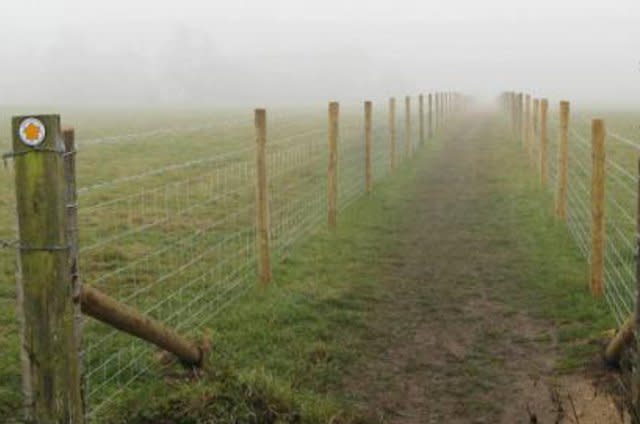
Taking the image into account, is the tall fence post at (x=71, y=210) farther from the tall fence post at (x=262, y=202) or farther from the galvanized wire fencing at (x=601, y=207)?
the tall fence post at (x=262, y=202)

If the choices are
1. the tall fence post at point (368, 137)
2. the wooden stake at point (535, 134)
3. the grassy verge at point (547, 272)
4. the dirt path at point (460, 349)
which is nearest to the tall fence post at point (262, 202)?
the dirt path at point (460, 349)

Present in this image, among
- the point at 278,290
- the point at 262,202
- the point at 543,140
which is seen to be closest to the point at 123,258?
the point at 262,202

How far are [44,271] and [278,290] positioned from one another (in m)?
4.92

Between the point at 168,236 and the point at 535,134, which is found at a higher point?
the point at 535,134

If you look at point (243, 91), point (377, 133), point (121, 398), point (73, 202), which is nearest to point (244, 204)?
point (121, 398)

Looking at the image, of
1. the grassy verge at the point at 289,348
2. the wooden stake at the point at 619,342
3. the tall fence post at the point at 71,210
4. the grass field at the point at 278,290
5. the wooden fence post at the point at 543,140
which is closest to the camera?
the tall fence post at the point at 71,210

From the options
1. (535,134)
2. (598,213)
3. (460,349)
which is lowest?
(460,349)

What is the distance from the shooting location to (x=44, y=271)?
4.23 m

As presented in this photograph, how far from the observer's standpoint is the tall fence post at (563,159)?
41.7 feet

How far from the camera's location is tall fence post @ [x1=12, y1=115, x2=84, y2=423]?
4117 mm

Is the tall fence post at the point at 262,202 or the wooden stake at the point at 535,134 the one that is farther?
the wooden stake at the point at 535,134

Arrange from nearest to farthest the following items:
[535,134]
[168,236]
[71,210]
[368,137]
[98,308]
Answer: [71,210], [98,308], [168,236], [368,137], [535,134]

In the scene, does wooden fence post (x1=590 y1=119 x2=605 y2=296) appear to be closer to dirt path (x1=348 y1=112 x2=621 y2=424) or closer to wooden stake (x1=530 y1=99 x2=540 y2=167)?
dirt path (x1=348 y1=112 x2=621 y2=424)

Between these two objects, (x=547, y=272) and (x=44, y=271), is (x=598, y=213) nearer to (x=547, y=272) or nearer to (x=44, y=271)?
(x=547, y=272)
